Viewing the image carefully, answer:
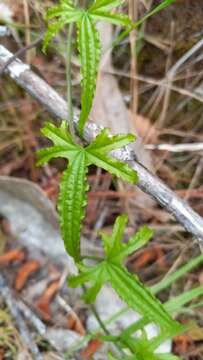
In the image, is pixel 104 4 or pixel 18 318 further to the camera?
pixel 18 318

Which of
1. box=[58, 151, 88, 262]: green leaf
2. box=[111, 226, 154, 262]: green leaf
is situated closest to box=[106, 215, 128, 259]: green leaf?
box=[111, 226, 154, 262]: green leaf

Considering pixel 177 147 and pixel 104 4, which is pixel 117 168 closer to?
pixel 104 4

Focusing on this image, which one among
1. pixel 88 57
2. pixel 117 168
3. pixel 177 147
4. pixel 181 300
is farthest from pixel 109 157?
pixel 177 147

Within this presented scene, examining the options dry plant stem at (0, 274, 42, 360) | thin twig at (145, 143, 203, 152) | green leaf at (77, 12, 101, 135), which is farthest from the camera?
thin twig at (145, 143, 203, 152)

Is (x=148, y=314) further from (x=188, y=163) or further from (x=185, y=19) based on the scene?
(x=185, y=19)

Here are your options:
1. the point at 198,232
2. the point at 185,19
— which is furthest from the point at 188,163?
the point at 198,232

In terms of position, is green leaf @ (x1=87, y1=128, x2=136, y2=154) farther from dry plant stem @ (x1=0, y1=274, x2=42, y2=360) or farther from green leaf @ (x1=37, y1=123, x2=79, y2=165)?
dry plant stem @ (x1=0, y1=274, x2=42, y2=360)

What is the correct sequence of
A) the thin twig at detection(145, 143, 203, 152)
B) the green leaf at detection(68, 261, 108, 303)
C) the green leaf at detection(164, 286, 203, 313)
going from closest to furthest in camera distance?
the green leaf at detection(68, 261, 108, 303) → the green leaf at detection(164, 286, 203, 313) → the thin twig at detection(145, 143, 203, 152)

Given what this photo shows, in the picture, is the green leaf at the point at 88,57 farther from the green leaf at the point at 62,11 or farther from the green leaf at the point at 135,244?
the green leaf at the point at 135,244
